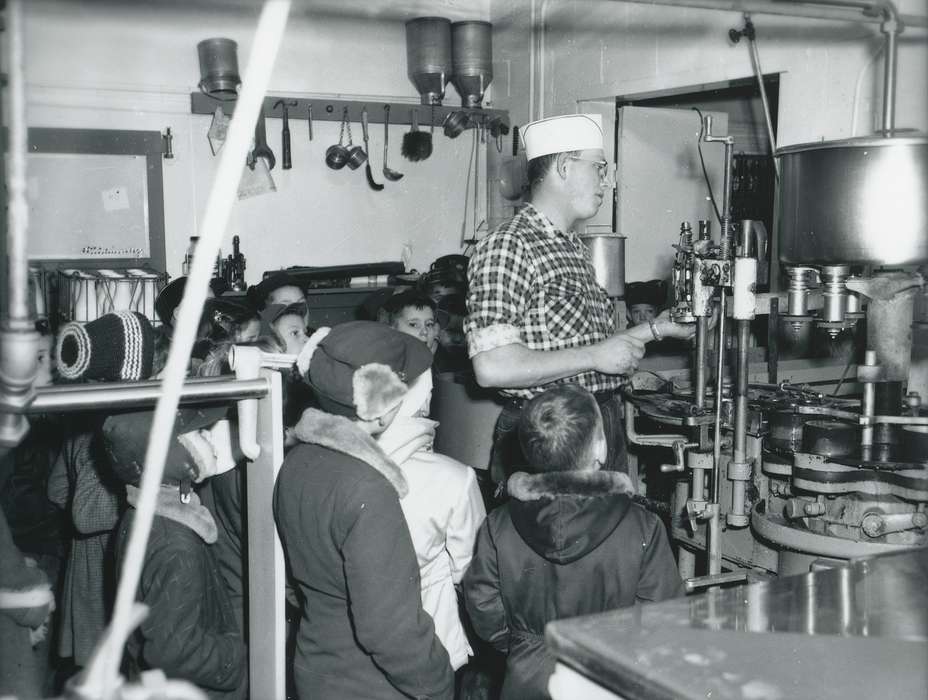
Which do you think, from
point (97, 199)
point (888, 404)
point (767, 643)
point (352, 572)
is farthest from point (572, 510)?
point (97, 199)

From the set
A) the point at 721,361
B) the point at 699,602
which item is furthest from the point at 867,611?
the point at 721,361

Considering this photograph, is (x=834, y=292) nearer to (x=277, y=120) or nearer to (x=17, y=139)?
(x=17, y=139)

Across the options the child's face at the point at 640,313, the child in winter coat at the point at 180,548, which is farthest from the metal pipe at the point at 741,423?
Answer: the child's face at the point at 640,313

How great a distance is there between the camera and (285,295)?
4.09 m

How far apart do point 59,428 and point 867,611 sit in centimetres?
241

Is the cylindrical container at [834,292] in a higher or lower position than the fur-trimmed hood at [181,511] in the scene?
higher

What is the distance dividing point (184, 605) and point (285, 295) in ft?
7.80

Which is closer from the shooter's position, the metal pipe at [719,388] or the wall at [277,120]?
the metal pipe at [719,388]

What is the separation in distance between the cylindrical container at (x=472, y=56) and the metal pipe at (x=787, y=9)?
11.9 ft

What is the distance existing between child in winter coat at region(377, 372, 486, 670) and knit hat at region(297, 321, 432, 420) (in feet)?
0.41

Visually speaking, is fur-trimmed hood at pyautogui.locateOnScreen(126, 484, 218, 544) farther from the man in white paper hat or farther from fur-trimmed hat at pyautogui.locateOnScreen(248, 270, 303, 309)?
fur-trimmed hat at pyautogui.locateOnScreen(248, 270, 303, 309)

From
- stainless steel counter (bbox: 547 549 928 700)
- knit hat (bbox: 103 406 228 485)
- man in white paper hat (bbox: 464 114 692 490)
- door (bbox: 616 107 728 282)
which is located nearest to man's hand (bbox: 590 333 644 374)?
man in white paper hat (bbox: 464 114 692 490)

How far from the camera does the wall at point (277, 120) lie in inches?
192

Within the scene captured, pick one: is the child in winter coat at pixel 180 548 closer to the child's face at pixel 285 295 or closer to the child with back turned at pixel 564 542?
the child with back turned at pixel 564 542
